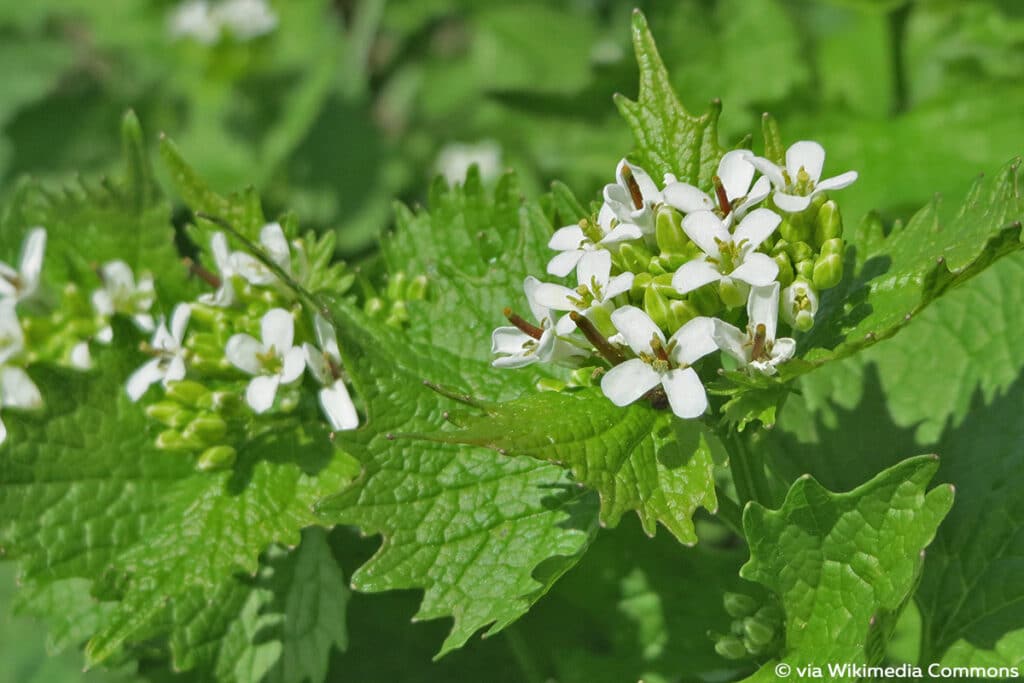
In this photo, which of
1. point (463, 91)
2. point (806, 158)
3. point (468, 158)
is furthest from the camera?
point (463, 91)

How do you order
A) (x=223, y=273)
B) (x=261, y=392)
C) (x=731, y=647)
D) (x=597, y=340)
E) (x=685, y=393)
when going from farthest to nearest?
1. (x=223, y=273)
2. (x=261, y=392)
3. (x=731, y=647)
4. (x=597, y=340)
5. (x=685, y=393)

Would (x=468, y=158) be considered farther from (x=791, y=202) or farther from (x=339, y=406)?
(x=791, y=202)

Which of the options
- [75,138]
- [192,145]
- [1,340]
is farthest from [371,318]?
[75,138]

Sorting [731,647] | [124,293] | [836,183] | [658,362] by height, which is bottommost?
[731,647]

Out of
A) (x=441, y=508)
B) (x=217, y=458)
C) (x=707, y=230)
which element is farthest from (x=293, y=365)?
(x=707, y=230)

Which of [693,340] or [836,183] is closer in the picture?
[693,340]

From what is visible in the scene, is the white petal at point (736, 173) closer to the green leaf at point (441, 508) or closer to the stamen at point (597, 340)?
the stamen at point (597, 340)

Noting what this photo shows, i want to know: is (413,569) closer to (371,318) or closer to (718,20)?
(371,318)
